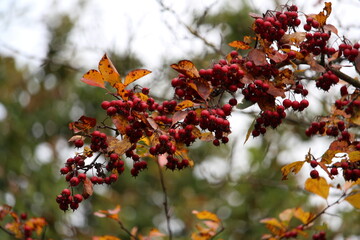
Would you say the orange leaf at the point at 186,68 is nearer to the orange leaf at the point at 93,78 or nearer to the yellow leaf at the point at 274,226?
the orange leaf at the point at 93,78

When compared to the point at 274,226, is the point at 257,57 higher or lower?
lower

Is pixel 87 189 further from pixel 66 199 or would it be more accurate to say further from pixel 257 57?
pixel 257 57

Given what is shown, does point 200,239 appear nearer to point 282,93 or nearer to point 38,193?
point 282,93

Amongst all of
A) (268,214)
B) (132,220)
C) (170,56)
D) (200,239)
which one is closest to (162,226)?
(132,220)

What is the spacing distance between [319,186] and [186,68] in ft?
4.26

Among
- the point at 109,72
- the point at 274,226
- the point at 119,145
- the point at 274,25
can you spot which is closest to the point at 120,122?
the point at 119,145

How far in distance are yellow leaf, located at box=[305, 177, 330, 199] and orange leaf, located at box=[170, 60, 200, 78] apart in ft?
3.62

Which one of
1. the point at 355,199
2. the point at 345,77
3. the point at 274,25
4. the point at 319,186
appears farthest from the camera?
the point at 319,186

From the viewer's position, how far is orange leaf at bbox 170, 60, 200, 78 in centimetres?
165

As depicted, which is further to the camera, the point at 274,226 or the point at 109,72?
the point at 274,226

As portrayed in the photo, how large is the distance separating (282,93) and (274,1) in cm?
281

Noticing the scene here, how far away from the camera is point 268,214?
22.7 ft

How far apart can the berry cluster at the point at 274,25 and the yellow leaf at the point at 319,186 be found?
0.97 meters

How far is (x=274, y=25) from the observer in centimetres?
177
